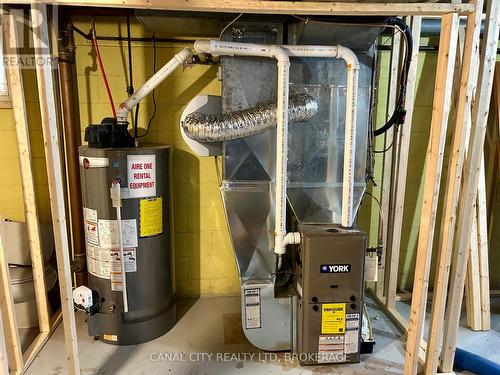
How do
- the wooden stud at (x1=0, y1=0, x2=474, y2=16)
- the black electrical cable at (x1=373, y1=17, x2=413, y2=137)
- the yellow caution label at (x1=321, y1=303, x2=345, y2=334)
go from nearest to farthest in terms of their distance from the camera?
the wooden stud at (x1=0, y1=0, x2=474, y2=16)
the yellow caution label at (x1=321, y1=303, x2=345, y2=334)
the black electrical cable at (x1=373, y1=17, x2=413, y2=137)

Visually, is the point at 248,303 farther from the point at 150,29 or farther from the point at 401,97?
the point at 150,29

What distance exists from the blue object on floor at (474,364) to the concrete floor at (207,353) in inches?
7.2

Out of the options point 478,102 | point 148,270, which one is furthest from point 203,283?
point 478,102

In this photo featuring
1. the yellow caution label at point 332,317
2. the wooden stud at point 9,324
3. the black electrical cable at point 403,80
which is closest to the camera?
the wooden stud at point 9,324

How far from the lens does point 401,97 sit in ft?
6.79

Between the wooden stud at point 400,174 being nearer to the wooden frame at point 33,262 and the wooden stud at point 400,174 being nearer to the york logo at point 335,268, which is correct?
the york logo at point 335,268

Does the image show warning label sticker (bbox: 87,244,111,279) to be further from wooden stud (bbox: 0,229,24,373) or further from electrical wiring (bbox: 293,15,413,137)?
electrical wiring (bbox: 293,15,413,137)

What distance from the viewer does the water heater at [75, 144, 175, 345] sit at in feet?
6.12

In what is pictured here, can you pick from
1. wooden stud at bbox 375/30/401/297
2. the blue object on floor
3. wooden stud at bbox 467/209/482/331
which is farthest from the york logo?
wooden stud at bbox 467/209/482/331

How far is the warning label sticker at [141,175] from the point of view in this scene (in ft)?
6.14

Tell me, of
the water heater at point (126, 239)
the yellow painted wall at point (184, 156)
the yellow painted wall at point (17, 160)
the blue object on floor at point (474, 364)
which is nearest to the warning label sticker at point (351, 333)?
the blue object on floor at point (474, 364)

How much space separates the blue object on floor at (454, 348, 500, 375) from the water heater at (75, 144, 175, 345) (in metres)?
1.77

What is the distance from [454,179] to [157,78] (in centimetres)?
164

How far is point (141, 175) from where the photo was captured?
6.23 feet
